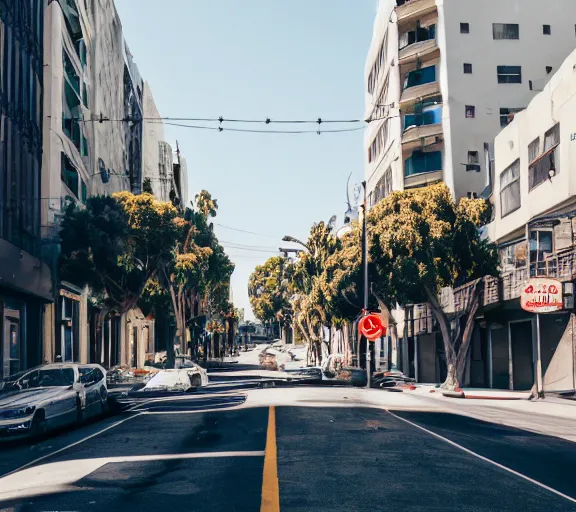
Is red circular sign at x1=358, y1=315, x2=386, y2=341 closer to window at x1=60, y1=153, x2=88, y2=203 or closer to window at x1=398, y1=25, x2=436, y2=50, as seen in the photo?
window at x1=60, y1=153, x2=88, y2=203

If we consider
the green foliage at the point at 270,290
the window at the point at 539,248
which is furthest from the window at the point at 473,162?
the green foliage at the point at 270,290

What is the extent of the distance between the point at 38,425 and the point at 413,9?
48.5 m

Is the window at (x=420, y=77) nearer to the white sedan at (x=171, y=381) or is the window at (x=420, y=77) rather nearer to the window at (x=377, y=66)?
the window at (x=377, y=66)

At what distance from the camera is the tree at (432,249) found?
3869cm

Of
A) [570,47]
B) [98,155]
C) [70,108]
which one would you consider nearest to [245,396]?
[70,108]

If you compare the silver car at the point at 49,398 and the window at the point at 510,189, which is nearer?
the silver car at the point at 49,398

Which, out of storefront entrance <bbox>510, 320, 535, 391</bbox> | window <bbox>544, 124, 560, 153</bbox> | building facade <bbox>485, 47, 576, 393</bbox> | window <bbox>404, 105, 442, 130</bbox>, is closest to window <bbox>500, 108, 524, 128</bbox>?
window <bbox>404, 105, 442, 130</bbox>

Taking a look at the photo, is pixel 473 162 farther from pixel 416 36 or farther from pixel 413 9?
pixel 413 9

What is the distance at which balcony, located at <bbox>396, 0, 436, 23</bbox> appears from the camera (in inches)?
2332

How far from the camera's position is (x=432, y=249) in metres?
38.8

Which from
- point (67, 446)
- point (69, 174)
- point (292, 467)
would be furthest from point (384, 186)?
point (292, 467)

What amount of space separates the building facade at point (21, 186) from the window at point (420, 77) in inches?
1127

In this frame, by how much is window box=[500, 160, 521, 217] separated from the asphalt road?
23011 millimetres

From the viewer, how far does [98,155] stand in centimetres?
5456
